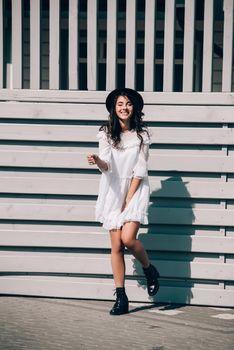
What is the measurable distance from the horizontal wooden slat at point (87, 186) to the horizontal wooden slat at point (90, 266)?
551 millimetres

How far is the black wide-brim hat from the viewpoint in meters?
6.45

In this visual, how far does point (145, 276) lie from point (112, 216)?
63 cm

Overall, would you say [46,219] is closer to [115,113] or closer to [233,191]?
[115,113]

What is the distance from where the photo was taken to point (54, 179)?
6840 mm

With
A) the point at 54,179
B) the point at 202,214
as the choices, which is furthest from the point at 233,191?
the point at 54,179

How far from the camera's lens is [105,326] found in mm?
5891

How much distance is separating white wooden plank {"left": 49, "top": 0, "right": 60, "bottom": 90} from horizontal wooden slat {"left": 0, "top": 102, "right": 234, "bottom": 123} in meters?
0.27

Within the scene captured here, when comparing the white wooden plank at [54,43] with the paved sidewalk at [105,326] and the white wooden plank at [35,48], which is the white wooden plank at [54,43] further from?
the paved sidewalk at [105,326]

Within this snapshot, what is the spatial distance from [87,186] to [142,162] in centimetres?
69

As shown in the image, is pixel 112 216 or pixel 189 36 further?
pixel 189 36

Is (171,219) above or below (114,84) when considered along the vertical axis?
below

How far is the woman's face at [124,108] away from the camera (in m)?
6.40

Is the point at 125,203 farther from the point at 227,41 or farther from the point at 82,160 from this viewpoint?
the point at 227,41

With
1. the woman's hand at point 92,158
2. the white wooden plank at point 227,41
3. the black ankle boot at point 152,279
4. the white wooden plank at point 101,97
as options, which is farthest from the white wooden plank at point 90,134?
the black ankle boot at point 152,279
